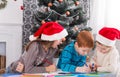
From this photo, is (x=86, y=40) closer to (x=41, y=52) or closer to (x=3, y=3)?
(x=41, y=52)

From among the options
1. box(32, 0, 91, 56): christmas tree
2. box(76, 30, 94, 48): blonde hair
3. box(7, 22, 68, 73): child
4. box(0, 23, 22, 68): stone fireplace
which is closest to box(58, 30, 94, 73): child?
box(76, 30, 94, 48): blonde hair

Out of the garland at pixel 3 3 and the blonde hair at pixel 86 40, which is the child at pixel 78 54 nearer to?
the blonde hair at pixel 86 40

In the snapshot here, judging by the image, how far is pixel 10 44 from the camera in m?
3.74

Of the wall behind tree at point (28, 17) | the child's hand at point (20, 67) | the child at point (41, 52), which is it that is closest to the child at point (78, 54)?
the child at point (41, 52)

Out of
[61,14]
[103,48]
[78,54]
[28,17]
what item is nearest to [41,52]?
[78,54]

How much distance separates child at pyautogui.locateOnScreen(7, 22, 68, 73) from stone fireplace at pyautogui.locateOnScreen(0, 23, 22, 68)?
5.58 ft

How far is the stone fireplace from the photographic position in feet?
12.0

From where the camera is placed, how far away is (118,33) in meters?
2.03

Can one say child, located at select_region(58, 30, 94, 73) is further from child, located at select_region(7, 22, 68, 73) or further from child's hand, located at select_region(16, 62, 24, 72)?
child's hand, located at select_region(16, 62, 24, 72)

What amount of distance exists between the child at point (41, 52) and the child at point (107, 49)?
316 millimetres

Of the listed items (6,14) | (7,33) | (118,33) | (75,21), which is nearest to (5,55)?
(7,33)

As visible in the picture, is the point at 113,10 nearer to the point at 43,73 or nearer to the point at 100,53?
the point at 100,53

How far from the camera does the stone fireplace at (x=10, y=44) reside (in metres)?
3.67

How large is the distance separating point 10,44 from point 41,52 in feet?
6.03
